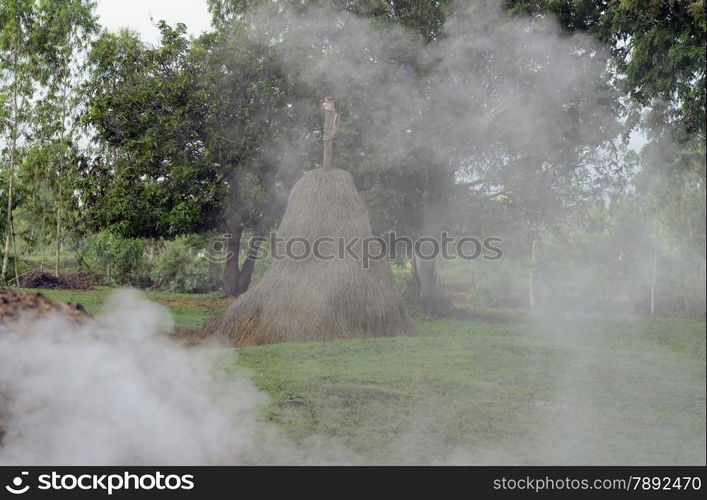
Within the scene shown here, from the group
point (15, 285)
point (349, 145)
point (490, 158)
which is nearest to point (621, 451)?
point (490, 158)

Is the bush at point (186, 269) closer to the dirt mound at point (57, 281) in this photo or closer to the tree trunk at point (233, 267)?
the tree trunk at point (233, 267)

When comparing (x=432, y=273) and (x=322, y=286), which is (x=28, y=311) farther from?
(x=432, y=273)

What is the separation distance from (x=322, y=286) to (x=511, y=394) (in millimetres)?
2078

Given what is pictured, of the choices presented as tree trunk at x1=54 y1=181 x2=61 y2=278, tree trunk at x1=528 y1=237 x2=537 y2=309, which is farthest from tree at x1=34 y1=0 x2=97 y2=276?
tree trunk at x1=528 y1=237 x2=537 y2=309

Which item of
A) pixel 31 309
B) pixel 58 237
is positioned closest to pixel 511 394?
pixel 31 309

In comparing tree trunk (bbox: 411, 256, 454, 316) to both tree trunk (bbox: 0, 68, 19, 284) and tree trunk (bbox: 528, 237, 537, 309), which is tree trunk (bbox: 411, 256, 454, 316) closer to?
tree trunk (bbox: 528, 237, 537, 309)

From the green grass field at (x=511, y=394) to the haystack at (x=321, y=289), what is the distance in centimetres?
39

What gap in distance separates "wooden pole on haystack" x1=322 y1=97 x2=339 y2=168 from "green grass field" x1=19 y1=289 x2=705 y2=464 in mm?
1632

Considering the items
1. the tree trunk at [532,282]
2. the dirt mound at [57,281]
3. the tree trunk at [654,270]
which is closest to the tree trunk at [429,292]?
the tree trunk at [532,282]

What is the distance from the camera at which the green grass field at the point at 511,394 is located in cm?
382

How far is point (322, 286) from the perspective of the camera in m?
6.06

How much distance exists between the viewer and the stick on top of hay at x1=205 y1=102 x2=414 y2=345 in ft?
19.6

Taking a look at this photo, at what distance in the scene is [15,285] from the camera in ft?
24.0
